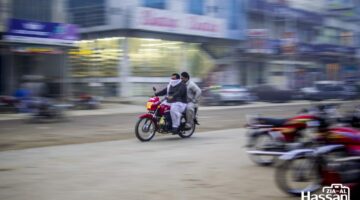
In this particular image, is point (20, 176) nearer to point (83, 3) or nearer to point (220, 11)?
point (83, 3)

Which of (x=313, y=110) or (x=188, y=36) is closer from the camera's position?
(x=313, y=110)

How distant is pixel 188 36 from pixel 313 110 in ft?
90.3

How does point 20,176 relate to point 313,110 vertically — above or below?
below

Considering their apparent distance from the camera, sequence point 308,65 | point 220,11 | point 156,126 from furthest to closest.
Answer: point 308,65
point 220,11
point 156,126

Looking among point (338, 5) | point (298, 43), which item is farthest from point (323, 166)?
point (338, 5)

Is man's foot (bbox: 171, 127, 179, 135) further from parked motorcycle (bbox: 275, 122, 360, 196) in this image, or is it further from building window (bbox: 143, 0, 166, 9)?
building window (bbox: 143, 0, 166, 9)

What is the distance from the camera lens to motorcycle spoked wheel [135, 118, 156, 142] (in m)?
11.7

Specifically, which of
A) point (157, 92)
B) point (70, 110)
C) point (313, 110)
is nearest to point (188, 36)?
point (70, 110)

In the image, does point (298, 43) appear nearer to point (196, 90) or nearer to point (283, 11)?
point (283, 11)

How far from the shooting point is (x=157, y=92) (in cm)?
1238

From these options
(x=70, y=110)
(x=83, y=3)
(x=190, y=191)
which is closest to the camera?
(x=190, y=191)

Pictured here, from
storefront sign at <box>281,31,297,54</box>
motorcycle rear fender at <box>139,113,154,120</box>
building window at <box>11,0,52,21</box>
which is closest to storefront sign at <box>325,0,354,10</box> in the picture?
storefront sign at <box>281,31,297,54</box>

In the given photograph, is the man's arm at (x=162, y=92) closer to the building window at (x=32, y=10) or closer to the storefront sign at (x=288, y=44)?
the building window at (x=32, y=10)

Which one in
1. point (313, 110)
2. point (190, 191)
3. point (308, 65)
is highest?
point (308, 65)
